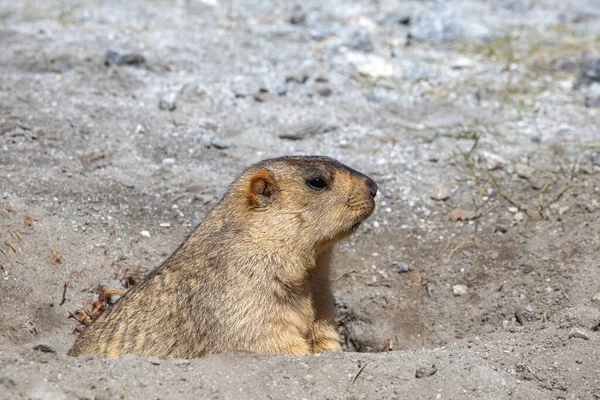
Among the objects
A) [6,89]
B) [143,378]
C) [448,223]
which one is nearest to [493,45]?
[448,223]

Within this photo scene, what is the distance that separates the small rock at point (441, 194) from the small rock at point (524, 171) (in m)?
0.70

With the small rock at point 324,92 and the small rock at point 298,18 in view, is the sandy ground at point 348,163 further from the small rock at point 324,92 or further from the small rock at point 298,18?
the small rock at point 298,18

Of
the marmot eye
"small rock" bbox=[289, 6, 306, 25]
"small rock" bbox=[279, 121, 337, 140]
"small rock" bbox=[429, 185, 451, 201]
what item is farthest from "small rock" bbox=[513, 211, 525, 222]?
"small rock" bbox=[289, 6, 306, 25]

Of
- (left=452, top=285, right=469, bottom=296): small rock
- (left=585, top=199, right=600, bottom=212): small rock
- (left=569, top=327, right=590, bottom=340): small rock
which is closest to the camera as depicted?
(left=569, top=327, right=590, bottom=340): small rock

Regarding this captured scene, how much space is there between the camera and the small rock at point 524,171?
7262mm

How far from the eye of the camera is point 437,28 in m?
10.5

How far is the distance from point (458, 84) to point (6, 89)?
4844 mm

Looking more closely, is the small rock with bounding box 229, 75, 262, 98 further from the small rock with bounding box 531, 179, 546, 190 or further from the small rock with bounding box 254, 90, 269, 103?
the small rock with bounding box 531, 179, 546, 190

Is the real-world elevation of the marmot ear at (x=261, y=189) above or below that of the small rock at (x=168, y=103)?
above

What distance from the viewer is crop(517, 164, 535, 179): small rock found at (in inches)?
286

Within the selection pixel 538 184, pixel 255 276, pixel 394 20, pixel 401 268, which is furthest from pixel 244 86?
pixel 255 276

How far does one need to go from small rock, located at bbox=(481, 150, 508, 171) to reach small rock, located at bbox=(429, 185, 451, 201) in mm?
534

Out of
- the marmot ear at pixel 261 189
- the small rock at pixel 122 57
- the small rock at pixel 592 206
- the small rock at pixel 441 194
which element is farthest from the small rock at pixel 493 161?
the small rock at pixel 122 57

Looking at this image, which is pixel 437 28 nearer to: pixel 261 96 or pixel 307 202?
pixel 261 96
